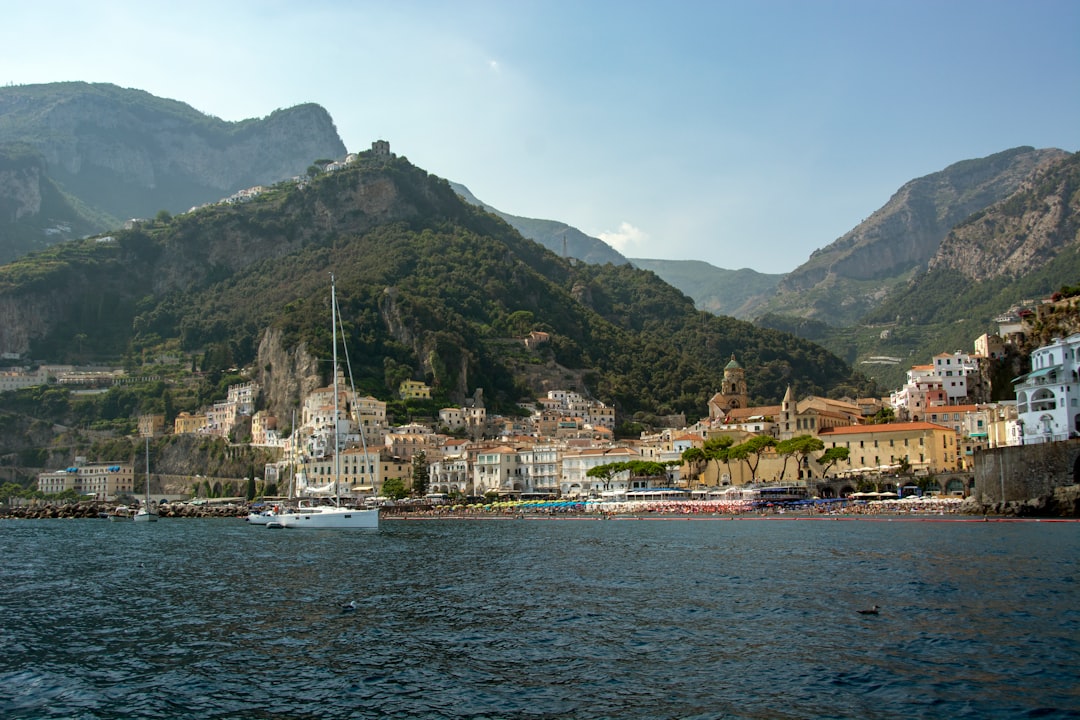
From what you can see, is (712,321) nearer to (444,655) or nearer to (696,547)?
(696,547)

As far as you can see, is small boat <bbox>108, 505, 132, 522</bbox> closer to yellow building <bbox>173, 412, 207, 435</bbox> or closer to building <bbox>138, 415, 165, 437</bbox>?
yellow building <bbox>173, 412, 207, 435</bbox>

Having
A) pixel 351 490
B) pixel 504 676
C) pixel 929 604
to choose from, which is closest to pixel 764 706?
pixel 504 676

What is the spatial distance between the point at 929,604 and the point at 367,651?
15568 millimetres

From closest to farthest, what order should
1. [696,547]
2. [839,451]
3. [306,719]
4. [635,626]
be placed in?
[306,719], [635,626], [696,547], [839,451]

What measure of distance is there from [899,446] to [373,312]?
77.7 meters

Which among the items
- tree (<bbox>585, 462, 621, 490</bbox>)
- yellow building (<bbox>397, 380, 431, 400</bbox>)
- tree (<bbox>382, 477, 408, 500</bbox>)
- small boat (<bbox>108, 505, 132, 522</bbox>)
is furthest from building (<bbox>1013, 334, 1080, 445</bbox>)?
small boat (<bbox>108, 505, 132, 522</bbox>)

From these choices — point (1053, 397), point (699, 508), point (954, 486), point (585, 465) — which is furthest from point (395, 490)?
point (1053, 397)

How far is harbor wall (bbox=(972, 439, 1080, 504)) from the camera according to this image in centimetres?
6084

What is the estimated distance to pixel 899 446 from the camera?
90.8 meters

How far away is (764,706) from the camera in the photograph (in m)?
17.3

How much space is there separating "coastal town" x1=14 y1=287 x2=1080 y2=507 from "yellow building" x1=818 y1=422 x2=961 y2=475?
13cm

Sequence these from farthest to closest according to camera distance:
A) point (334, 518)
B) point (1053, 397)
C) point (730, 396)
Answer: point (730, 396)
point (1053, 397)
point (334, 518)

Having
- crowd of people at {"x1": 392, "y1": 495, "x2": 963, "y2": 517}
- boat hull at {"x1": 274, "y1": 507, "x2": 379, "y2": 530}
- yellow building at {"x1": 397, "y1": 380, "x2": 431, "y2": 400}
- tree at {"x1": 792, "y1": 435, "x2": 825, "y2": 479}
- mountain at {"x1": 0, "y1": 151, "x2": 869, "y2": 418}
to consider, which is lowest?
crowd of people at {"x1": 392, "y1": 495, "x2": 963, "y2": 517}

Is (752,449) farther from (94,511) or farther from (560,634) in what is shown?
(560,634)
